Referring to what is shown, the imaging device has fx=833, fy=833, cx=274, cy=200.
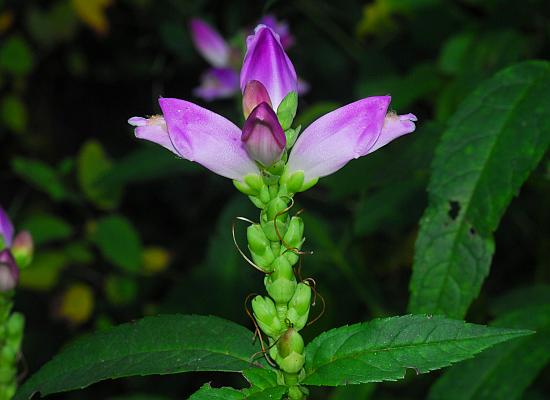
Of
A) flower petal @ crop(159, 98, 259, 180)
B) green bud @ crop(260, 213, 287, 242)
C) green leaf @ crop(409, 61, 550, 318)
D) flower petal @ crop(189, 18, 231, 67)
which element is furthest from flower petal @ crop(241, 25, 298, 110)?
flower petal @ crop(189, 18, 231, 67)

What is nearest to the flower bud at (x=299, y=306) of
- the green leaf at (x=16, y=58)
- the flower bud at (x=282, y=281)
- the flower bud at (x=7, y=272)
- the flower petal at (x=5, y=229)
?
the flower bud at (x=282, y=281)

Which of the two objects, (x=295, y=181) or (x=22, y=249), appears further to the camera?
(x=22, y=249)

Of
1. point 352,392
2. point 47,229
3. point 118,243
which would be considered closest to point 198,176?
point 118,243

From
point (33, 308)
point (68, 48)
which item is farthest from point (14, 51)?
point (33, 308)

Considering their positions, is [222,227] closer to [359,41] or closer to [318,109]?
[318,109]

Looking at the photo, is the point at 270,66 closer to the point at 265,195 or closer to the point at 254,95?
the point at 254,95

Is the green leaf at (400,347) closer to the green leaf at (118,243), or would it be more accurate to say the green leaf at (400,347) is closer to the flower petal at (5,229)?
the flower petal at (5,229)
